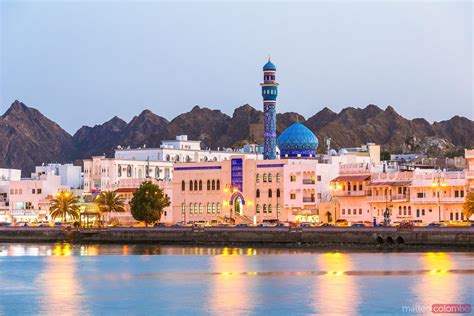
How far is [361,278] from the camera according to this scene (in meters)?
68.8

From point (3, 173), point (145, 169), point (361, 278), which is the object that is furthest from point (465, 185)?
point (3, 173)

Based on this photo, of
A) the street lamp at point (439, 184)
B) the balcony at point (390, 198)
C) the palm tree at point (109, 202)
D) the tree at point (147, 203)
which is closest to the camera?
the street lamp at point (439, 184)

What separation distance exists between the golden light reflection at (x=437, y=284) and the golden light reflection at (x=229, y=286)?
28.0 feet

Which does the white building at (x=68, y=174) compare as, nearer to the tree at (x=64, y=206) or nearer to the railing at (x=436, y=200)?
the tree at (x=64, y=206)

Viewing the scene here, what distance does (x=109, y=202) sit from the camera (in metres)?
127

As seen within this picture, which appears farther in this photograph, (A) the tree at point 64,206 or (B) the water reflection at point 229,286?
(A) the tree at point 64,206

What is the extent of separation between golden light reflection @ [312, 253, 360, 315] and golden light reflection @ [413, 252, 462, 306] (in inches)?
127

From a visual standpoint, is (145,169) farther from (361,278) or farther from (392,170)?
(361,278)

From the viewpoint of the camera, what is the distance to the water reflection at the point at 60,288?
188 feet

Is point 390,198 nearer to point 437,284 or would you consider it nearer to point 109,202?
point 109,202

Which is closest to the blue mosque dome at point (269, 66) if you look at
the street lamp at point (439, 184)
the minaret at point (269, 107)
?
the minaret at point (269, 107)

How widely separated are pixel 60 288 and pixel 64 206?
62.9 metres

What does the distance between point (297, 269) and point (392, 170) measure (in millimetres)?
48923

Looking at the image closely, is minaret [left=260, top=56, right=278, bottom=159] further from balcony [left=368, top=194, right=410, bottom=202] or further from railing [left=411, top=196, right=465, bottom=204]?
railing [left=411, top=196, right=465, bottom=204]
